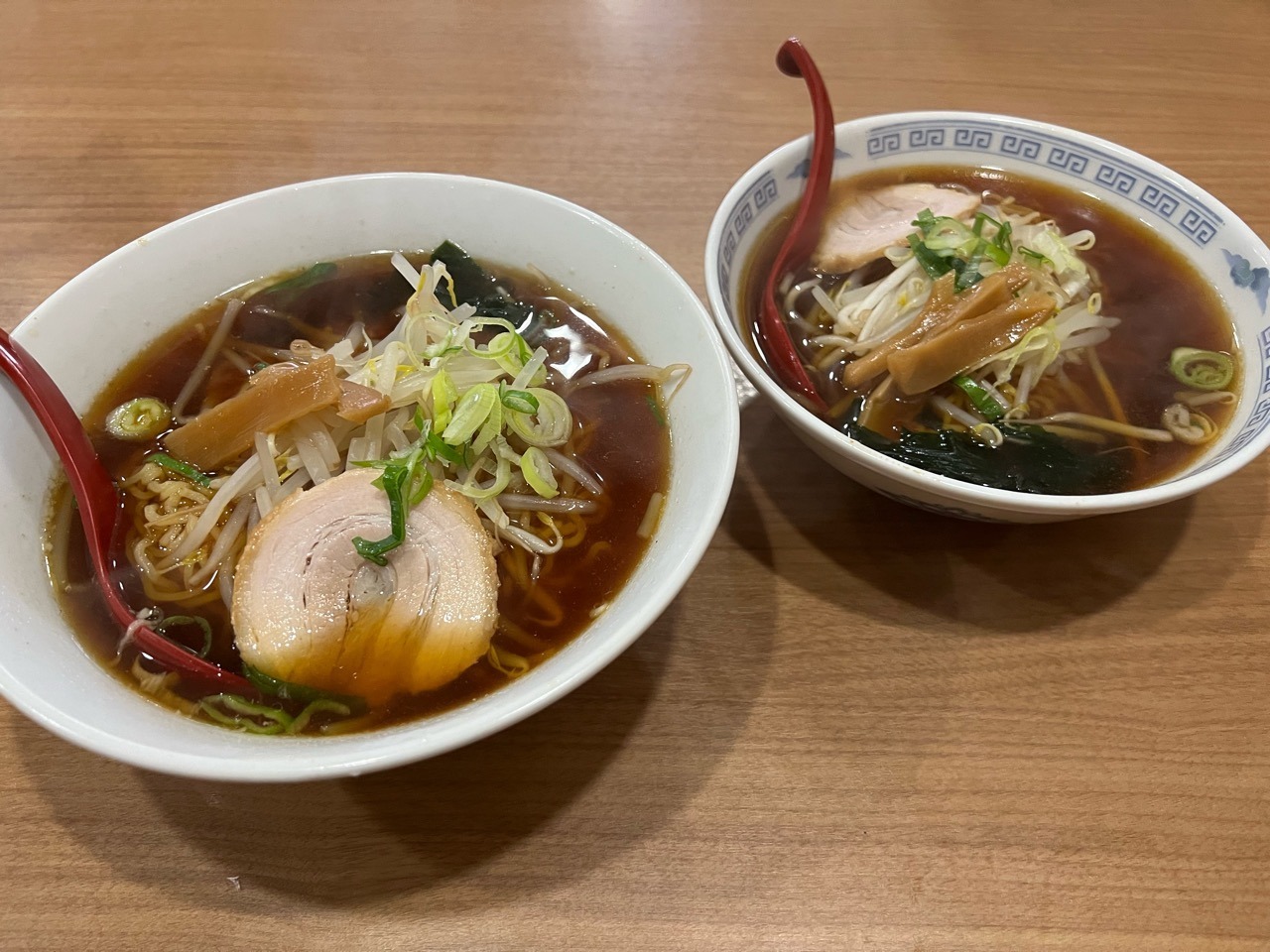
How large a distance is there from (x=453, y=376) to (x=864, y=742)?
779mm

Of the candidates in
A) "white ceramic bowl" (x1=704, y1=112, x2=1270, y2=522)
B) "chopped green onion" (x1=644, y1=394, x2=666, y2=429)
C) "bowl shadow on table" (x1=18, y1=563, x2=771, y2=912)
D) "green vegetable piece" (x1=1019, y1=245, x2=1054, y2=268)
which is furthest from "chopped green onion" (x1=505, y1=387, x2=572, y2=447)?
"green vegetable piece" (x1=1019, y1=245, x2=1054, y2=268)

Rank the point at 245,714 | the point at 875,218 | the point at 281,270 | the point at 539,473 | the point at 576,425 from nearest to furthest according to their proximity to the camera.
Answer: the point at 245,714 < the point at 539,473 < the point at 576,425 < the point at 281,270 < the point at 875,218

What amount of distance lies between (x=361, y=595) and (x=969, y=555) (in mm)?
946

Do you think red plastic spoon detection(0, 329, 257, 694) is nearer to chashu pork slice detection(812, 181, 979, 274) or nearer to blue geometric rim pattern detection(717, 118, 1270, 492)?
blue geometric rim pattern detection(717, 118, 1270, 492)

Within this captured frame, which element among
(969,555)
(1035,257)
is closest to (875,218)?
(1035,257)

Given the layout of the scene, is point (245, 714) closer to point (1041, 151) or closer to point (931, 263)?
point (931, 263)

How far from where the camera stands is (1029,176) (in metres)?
1.67

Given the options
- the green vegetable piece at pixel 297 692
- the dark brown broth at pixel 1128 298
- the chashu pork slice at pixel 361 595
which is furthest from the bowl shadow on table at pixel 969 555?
the green vegetable piece at pixel 297 692

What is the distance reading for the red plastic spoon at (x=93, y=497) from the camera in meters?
0.98

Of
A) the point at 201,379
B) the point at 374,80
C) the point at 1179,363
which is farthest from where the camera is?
the point at 374,80

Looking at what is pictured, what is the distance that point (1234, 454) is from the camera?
109cm

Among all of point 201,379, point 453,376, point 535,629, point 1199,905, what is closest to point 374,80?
point 201,379

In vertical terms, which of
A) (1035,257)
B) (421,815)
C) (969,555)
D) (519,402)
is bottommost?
(421,815)

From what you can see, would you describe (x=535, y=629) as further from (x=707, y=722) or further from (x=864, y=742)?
(x=864, y=742)
